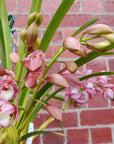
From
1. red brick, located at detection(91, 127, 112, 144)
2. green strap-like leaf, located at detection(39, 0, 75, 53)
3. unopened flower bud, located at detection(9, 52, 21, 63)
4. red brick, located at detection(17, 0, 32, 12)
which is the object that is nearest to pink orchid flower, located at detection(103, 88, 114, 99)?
green strap-like leaf, located at detection(39, 0, 75, 53)

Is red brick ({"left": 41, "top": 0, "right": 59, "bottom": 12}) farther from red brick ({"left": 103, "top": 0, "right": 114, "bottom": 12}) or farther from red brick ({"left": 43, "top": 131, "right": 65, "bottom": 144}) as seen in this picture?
red brick ({"left": 43, "top": 131, "right": 65, "bottom": 144})

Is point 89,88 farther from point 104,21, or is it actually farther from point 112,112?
point 104,21

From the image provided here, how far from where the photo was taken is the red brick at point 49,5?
1114 mm

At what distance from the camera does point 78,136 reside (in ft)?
3.25

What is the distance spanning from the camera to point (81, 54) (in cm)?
34

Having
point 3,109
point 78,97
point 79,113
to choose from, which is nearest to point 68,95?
point 78,97

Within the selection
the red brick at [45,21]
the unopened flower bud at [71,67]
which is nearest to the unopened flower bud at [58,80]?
the unopened flower bud at [71,67]

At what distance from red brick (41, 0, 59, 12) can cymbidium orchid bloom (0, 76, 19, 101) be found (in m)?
0.81

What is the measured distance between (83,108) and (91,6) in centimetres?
58

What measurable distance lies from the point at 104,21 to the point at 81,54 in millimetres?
862

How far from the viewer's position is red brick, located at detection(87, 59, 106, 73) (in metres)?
1.07

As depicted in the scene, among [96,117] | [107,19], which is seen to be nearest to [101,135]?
[96,117]

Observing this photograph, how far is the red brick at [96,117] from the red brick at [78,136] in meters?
0.04

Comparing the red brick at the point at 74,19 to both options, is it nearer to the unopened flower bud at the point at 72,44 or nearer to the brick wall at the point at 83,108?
the brick wall at the point at 83,108
